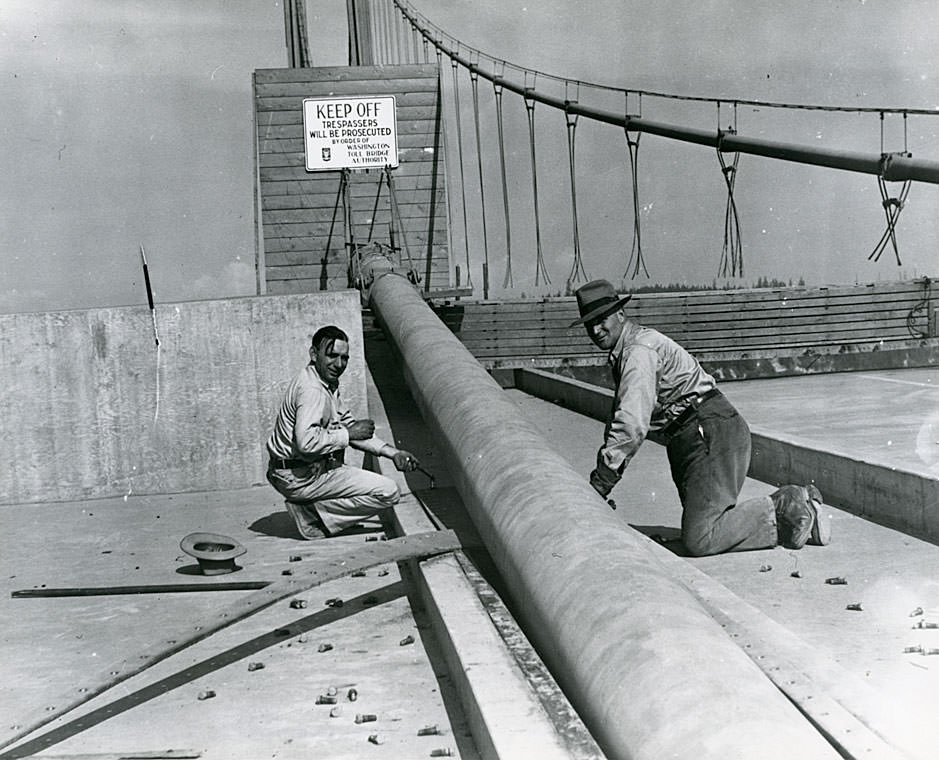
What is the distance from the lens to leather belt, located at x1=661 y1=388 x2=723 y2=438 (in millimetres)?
5609

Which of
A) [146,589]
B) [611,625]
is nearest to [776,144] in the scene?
[146,589]

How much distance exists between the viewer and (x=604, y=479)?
16.5 feet

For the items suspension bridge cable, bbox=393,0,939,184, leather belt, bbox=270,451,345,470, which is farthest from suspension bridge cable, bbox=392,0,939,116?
leather belt, bbox=270,451,345,470

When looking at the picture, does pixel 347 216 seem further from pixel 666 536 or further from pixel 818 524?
pixel 818 524

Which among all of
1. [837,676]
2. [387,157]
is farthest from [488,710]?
[387,157]

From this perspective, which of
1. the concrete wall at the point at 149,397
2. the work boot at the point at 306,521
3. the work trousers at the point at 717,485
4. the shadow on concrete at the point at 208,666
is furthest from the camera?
the concrete wall at the point at 149,397

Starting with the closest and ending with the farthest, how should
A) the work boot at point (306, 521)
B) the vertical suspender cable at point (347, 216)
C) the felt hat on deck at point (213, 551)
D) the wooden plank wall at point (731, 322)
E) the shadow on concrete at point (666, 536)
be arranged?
the shadow on concrete at point (666, 536) < the felt hat on deck at point (213, 551) < the work boot at point (306, 521) < the vertical suspender cable at point (347, 216) < the wooden plank wall at point (731, 322)

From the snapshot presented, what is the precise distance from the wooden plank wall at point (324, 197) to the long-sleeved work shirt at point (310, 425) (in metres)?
12.8

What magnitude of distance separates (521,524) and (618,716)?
4.94ft

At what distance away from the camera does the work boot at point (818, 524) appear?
5.65 meters

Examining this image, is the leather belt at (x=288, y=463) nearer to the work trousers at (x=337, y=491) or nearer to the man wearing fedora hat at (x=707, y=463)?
the work trousers at (x=337, y=491)

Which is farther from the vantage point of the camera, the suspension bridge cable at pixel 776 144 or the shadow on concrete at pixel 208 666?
the suspension bridge cable at pixel 776 144

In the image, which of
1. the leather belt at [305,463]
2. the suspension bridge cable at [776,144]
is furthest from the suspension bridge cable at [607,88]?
the leather belt at [305,463]

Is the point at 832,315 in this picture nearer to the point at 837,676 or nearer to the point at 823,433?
the point at 823,433
